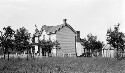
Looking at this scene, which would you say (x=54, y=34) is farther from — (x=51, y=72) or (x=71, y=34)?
(x=51, y=72)

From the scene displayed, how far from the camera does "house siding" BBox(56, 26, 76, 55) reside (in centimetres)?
5431

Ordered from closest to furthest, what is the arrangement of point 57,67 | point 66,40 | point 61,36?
point 57,67
point 61,36
point 66,40

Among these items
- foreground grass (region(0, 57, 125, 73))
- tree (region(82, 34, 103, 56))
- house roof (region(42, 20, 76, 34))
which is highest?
house roof (region(42, 20, 76, 34))

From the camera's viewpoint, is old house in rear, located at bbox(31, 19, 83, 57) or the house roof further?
the house roof

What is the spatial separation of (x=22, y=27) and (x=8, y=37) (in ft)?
25.0

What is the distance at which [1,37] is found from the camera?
115 feet

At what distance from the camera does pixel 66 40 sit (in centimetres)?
5669

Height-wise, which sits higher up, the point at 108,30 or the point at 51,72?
the point at 108,30

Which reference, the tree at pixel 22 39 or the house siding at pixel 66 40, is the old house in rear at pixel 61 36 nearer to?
the house siding at pixel 66 40

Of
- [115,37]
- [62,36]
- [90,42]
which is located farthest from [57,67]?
[90,42]

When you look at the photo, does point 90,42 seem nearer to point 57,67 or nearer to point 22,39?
point 22,39

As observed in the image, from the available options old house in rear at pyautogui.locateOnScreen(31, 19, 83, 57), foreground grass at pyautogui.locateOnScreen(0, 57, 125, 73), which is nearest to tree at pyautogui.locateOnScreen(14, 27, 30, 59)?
old house in rear at pyautogui.locateOnScreen(31, 19, 83, 57)

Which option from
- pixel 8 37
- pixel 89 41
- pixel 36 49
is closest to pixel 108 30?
pixel 89 41

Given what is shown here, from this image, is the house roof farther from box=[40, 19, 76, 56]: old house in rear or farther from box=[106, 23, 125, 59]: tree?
box=[106, 23, 125, 59]: tree
